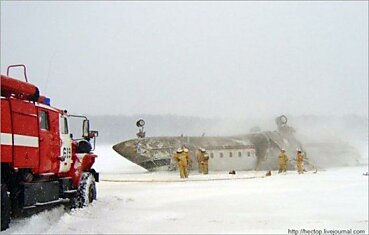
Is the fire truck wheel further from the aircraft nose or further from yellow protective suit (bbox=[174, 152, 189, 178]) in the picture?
the aircraft nose

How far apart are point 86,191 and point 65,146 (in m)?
1.17

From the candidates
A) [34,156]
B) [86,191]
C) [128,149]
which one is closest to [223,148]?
[128,149]

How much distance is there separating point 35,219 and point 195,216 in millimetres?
2792

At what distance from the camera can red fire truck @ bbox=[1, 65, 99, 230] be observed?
691cm

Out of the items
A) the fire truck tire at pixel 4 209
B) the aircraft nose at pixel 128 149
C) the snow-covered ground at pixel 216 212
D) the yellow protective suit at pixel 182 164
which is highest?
the aircraft nose at pixel 128 149

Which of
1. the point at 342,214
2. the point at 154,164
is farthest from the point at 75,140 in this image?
the point at 154,164

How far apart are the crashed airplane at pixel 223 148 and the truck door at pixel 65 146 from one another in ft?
39.2

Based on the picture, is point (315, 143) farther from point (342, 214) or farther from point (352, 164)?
point (342, 214)

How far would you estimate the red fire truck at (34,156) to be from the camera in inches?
272

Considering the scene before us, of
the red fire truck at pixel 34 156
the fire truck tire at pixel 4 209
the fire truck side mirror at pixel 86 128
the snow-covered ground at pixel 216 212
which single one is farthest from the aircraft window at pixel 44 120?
the fire truck side mirror at pixel 86 128

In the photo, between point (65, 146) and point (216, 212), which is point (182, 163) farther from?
point (216, 212)

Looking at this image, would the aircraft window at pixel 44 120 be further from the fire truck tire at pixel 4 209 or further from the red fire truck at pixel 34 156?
the fire truck tire at pixel 4 209

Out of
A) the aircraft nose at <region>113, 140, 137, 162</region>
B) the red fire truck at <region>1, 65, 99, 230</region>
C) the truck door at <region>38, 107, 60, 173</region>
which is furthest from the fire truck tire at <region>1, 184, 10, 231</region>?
the aircraft nose at <region>113, 140, 137, 162</region>

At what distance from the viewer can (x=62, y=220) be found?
7988 mm
